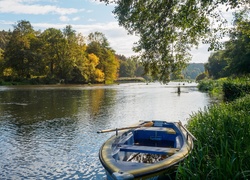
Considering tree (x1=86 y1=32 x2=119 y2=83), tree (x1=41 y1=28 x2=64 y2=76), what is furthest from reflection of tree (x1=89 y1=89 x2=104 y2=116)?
tree (x1=86 y1=32 x2=119 y2=83)

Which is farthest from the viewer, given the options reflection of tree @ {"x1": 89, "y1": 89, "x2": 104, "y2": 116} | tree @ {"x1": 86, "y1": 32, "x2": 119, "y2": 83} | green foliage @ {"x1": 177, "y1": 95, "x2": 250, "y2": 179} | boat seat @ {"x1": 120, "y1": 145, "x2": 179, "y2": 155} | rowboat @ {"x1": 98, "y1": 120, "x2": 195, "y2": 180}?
tree @ {"x1": 86, "y1": 32, "x2": 119, "y2": 83}

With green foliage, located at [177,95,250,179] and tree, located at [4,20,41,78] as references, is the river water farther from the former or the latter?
tree, located at [4,20,41,78]

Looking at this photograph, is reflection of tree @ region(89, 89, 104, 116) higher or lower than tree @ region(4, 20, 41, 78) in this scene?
lower

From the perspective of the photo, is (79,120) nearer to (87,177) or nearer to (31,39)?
(87,177)

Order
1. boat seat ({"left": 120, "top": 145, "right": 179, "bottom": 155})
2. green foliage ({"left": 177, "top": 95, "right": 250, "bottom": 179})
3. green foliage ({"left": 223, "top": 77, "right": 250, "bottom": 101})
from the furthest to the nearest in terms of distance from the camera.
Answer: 1. green foliage ({"left": 223, "top": 77, "right": 250, "bottom": 101})
2. boat seat ({"left": 120, "top": 145, "right": 179, "bottom": 155})
3. green foliage ({"left": 177, "top": 95, "right": 250, "bottom": 179})

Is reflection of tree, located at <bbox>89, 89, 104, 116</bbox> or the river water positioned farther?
reflection of tree, located at <bbox>89, 89, 104, 116</bbox>

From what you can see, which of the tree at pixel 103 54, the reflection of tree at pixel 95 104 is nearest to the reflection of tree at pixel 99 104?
the reflection of tree at pixel 95 104

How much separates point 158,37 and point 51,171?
6765mm

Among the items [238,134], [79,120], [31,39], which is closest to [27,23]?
[31,39]

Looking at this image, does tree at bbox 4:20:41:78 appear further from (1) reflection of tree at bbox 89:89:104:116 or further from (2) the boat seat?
(2) the boat seat

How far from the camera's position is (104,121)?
59.1ft

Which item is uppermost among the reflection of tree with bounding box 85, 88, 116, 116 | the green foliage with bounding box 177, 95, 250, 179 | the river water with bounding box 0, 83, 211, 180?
the green foliage with bounding box 177, 95, 250, 179

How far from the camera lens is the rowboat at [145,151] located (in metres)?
5.36

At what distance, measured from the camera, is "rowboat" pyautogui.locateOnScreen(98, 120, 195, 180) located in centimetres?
536
